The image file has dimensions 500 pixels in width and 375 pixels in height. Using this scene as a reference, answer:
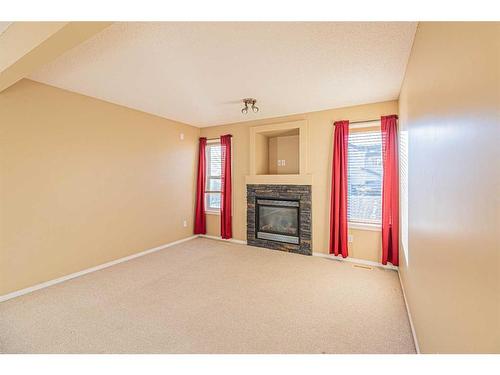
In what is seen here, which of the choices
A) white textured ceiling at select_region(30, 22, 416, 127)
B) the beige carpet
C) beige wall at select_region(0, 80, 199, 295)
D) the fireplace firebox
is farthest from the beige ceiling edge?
the fireplace firebox

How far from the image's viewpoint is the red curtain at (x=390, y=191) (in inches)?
133

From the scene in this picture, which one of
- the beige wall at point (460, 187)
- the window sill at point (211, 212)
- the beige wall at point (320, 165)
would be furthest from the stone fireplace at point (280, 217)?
the beige wall at point (460, 187)

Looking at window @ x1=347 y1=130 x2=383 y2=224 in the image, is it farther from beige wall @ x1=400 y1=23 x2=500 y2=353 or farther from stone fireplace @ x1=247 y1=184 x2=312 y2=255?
beige wall @ x1=400 y1=23 x2=500 y2=353

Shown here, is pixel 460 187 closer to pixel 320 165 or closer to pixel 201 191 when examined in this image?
pixel 320 165

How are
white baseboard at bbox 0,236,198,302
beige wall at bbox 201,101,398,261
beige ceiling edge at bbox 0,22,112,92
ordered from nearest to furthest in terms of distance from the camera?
beige ceiling edge at bbox 0,22,112,92 → white baseboard at bbox 0,236,198,302 → beige wall at bbox 201,101,398,261

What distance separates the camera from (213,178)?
5293 millimetres

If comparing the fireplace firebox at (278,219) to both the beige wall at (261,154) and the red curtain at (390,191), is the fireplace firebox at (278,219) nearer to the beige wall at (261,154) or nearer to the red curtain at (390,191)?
the beige wall at (261,154)

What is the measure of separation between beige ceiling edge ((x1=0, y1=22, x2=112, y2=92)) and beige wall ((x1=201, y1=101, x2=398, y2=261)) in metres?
3.27

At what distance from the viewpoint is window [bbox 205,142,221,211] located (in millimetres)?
5227

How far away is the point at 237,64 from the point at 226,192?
293cm

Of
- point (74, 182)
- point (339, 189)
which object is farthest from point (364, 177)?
point (74, 182)

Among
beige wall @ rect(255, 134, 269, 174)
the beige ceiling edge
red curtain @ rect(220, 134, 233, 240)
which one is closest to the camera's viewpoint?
the beige ceiling edge
